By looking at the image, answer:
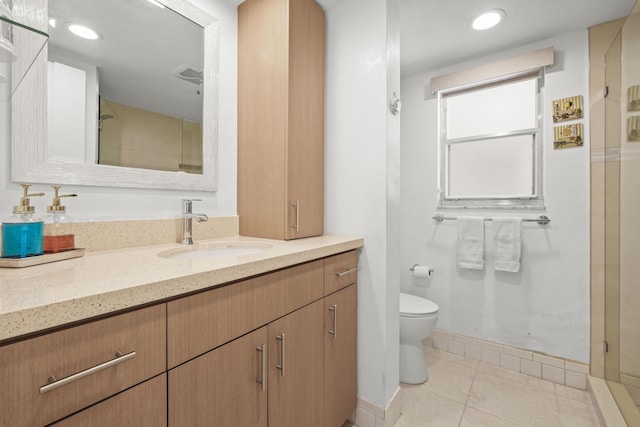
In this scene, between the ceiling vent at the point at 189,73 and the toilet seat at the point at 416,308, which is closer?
the ceiling vent at the point at 189,73

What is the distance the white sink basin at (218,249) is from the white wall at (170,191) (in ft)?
0.69

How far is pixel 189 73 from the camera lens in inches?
54.9

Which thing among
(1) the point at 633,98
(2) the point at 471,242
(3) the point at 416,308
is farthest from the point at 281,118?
(1) the point at 633,98

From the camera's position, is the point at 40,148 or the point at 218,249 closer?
the point at 40,148

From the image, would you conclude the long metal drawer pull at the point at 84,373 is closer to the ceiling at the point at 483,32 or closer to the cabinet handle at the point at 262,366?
the cabinet handle at the point at 262,366

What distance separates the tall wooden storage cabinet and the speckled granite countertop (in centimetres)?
49

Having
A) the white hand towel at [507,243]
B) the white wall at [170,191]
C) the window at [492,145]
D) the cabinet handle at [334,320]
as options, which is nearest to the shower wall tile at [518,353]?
the white hand towel at [507,243]

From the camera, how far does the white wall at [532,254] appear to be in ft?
5.96

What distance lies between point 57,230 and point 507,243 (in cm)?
239

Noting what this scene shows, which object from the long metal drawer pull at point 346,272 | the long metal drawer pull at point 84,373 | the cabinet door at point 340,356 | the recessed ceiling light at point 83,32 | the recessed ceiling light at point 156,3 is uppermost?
the recessed ceiling light at point 156,3

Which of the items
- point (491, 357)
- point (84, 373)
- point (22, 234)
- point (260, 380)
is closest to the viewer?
point (84, 373)

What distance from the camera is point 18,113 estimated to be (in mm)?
911

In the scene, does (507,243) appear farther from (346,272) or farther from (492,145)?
(346,272)

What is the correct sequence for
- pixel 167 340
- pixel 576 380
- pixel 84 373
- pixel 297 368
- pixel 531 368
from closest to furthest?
1. pixel 84 373
2. pixel 167 340
3. pixel 297 368
4. pixel 576 380
5. pixel 531 368
